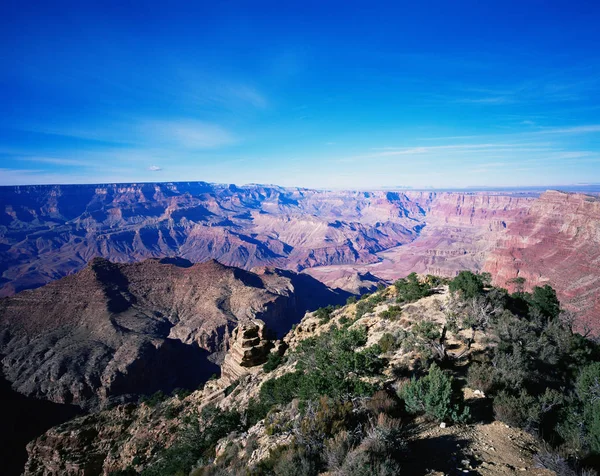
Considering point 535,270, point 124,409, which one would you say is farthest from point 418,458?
point 535,270

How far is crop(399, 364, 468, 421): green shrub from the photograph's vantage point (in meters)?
11.7

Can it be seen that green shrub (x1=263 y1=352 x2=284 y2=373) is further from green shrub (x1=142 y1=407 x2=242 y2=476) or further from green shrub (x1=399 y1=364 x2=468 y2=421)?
green shrub (x1=399 y1=364 x2=468 y2=421)

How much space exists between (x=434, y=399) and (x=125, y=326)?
3603 inches

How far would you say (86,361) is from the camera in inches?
2643

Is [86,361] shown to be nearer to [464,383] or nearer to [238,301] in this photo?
[238,301]

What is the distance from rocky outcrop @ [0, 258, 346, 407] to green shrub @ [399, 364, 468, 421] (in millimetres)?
68997

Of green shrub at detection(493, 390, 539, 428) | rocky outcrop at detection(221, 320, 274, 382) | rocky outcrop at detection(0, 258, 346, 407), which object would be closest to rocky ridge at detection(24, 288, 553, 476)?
rocky outcrop at detection(221, 320, 274, 382)

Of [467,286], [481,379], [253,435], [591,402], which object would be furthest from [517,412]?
[467,286]

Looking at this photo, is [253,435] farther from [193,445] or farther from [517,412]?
[517,412]

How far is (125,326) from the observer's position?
8212 centimetres

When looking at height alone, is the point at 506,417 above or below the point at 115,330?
above

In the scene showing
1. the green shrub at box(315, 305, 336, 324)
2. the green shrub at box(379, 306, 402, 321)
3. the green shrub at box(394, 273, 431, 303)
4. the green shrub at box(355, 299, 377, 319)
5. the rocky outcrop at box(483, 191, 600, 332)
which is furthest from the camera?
the rocky outcrop at box(483, 191, 600, 332)

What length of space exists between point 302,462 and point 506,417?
857cm

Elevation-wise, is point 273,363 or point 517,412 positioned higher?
point 517,412
